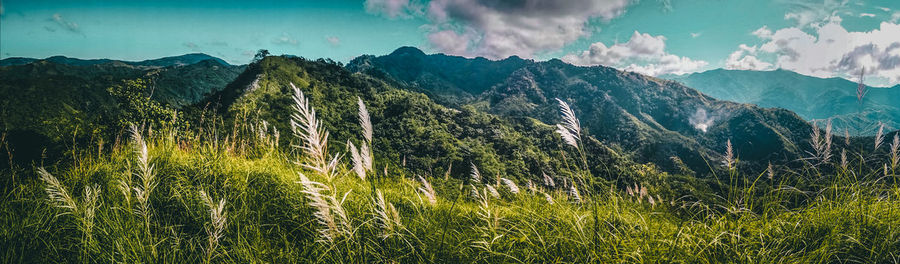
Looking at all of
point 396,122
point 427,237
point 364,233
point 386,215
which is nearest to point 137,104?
point 364,233

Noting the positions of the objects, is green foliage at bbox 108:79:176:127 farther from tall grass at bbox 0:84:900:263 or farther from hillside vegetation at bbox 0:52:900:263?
tall grass at bbox 0:84:900:263

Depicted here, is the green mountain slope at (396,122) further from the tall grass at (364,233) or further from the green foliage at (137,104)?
the tall grass at (364,233)

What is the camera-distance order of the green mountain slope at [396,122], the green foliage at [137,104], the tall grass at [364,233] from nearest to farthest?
the tall grass at [364,233]
the green foliage at [137,104]
the green mountain slope at [396,122]

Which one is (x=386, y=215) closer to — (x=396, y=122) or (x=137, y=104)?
(x=137, y=104)

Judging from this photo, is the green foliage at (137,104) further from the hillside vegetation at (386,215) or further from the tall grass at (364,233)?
the tall grass at (364,233)

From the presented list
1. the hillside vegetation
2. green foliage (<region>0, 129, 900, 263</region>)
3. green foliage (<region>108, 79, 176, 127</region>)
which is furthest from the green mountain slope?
green foliage (<region>0, 129, 900, 263</region>)

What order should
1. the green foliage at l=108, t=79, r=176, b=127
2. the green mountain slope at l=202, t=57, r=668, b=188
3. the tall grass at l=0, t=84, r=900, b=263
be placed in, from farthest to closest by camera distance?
1. the green mountain slope at l=202, t=57, r=668, b=188
2. the green foliage at l=108, t=79, r=176, b=127
3. the tall grass at l=0, t=84, r=900, b=263

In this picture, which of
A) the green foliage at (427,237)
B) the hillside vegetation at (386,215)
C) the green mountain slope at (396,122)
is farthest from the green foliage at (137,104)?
the green mountain slope at (396,122)

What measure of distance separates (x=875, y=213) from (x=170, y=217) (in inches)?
207

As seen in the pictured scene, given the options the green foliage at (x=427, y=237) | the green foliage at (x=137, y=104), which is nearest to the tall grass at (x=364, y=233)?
the green foliage at (x=427, y=237)

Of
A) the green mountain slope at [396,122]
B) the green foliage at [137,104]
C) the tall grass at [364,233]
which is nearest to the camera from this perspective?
the tall grass at [364,233]

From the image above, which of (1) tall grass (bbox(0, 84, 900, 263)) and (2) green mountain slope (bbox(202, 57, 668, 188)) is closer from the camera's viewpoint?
A: (1) tall grass (bbox(0, 84, 900, 263))

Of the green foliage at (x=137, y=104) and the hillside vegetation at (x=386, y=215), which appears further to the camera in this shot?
the green foliage at (x=137, y=104)

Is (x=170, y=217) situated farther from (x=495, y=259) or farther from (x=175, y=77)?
(x=175, y=77)
